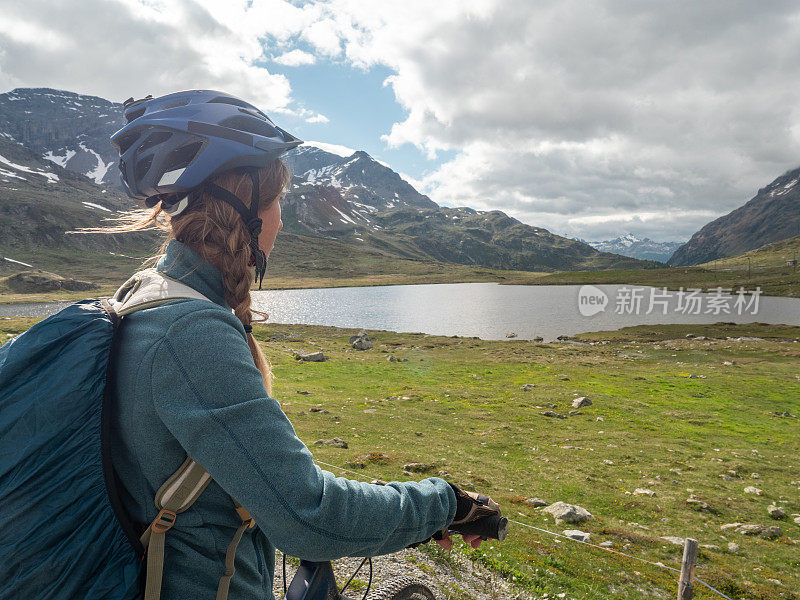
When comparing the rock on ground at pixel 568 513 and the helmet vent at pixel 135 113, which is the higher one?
the helmet vent at pixel 135 113

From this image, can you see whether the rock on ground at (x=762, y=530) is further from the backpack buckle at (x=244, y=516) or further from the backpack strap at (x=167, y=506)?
the backpack strap at (x=167, y=506)

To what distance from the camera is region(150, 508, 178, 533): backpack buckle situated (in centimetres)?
194

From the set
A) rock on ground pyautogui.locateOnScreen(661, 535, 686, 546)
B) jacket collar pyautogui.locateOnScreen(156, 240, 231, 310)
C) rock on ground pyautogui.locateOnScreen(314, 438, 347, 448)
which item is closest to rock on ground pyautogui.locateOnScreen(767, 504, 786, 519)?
rock on ground pyautogui.locateOnScreen(661, 535, 686, 546)

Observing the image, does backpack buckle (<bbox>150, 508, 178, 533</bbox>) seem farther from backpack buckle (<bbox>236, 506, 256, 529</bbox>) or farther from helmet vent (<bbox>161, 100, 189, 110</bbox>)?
helmet vent (<bbox>161, 100, 189, 110</bbox>)

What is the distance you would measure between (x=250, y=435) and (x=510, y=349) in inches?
2124

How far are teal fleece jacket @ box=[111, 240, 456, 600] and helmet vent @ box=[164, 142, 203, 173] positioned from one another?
1134 millimetres

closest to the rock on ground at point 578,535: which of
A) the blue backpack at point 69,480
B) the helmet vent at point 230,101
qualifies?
the blue backpack at point 69,480

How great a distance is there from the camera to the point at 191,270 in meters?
2.30

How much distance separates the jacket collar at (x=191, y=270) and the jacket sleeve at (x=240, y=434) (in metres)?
0.41

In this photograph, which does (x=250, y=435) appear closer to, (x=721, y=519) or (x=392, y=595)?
(x=392, y=595)

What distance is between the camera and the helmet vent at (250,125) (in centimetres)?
296

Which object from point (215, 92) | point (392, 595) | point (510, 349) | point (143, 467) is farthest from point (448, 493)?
point (510, 349)

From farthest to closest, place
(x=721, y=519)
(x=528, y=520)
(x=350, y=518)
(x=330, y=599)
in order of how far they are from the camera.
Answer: (x=721, y=519)
(x=528, y=520)
(x=330, y=599)
(x=350, y=518)

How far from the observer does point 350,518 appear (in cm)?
207
